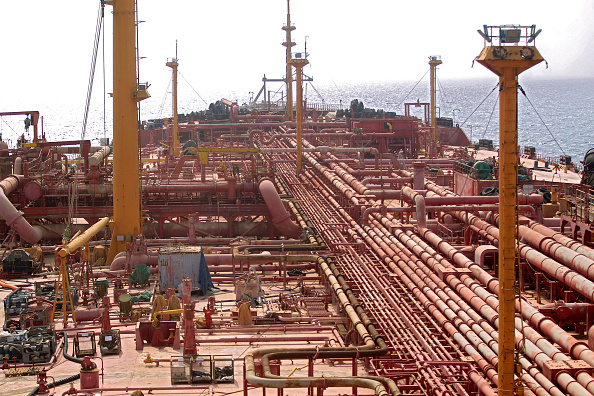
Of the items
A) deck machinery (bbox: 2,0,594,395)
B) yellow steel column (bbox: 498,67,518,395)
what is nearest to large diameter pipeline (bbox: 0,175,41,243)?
deck machinery (bbox: 2,0,594,395)

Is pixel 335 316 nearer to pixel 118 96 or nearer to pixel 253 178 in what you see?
pixel 118 96

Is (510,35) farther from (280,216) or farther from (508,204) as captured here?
(280,216)

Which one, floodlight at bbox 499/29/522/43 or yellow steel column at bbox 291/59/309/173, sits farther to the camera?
yellow steel column at bbox 291/59/309/173

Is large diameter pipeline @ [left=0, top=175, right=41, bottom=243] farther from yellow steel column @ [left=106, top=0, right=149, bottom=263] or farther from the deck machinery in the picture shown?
yellow steel column @ [left=106, top=0, right=149, bottom=263]

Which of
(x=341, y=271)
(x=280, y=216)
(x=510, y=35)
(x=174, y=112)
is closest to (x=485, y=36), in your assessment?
(x=510, y=35)

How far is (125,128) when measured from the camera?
31.0 meters

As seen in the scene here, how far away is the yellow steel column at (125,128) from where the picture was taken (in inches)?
1204

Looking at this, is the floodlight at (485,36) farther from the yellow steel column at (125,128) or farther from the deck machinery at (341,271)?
the yellow steel column at (125,128)

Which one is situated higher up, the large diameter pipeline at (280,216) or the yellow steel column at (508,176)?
the yellow steel column at (508,176)

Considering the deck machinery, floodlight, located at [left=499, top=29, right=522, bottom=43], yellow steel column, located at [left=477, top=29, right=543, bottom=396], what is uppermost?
floodlight, located at [left=499, top=29, right=522, bottom=43]

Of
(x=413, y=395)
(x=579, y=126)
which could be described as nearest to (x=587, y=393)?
(x=413, y=395)

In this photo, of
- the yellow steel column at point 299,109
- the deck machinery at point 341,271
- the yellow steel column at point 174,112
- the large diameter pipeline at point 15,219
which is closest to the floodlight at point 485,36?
the deck machinery at point 341,271

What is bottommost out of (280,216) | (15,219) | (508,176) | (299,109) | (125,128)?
(280,216)

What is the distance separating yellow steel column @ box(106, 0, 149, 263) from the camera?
100 feet
